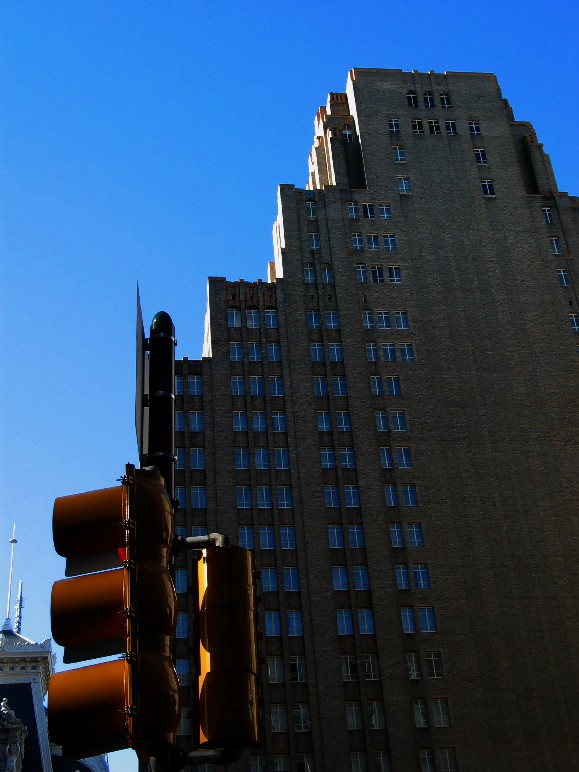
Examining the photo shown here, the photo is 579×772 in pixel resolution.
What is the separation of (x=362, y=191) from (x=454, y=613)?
134 ft

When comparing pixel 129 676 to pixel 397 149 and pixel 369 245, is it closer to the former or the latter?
pixel 369 245

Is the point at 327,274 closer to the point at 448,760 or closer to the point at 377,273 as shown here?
the point at 377,273

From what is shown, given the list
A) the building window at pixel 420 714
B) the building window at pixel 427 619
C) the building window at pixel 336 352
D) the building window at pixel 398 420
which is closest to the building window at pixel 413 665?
the building window at pixel 420 714

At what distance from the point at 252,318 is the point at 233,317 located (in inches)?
68.2

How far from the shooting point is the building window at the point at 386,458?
84.5 metres

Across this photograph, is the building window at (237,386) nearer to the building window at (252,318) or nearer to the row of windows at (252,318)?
the building window at (252,318)

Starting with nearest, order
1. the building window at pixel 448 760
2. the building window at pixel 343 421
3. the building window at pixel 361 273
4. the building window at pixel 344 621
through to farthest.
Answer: the building window at pixel 448 760 < the building window at pixel 344 621 < the building window at pixel 343 421 < the building window at pixel 361 273

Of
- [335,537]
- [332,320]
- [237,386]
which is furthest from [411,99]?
[335,537]

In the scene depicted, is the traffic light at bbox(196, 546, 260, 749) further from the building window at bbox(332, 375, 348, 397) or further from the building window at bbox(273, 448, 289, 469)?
the building window at bbox(332, 375, 348, 397)

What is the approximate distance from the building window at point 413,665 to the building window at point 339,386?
22457 mm

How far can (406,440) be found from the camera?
85.7 metres

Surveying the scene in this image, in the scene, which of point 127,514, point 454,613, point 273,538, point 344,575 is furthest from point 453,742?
point 127,514

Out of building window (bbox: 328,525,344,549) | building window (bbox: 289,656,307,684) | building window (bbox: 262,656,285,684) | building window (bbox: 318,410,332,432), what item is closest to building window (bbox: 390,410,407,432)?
building window (bbox: 318,410,332,432)

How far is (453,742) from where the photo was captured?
73000 millimetres
